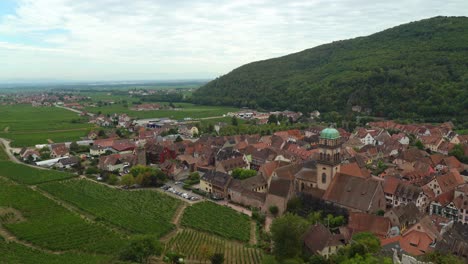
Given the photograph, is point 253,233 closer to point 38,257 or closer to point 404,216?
point 404,216

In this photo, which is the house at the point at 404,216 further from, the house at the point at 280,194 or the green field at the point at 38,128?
the green field at the point at 38,128

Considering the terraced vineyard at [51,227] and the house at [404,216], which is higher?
the house at [404,216]

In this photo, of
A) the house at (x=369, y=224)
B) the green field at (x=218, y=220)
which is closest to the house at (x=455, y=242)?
the house at (x=369, y=224)

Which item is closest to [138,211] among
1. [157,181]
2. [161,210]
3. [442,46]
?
[161,210]

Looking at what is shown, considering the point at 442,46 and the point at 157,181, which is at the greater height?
the point at 442,46

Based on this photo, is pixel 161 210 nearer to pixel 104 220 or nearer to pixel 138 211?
pixel 138 211
